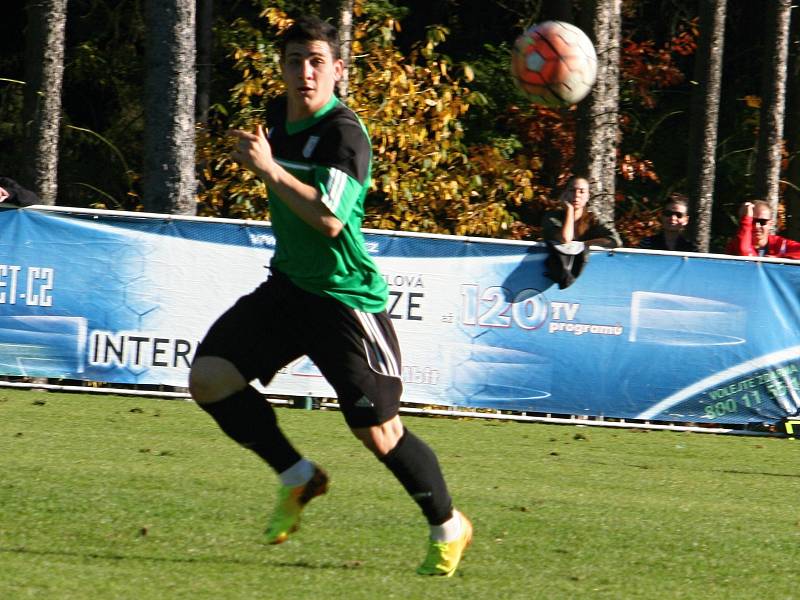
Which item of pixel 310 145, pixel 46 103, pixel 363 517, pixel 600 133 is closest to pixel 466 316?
pixel 600 133

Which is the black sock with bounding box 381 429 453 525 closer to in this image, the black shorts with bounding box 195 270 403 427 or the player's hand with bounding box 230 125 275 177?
the black shorts with bounding box 195 270 403 427

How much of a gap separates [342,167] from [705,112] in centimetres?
1374

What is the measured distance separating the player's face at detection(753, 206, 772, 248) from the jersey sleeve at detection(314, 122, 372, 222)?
7.72m

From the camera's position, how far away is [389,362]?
533 cm

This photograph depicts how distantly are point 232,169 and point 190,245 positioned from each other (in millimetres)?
5168

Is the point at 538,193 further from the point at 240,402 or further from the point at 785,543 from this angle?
the point at 240,402

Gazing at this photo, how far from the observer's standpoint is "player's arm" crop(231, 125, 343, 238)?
4.89 metres

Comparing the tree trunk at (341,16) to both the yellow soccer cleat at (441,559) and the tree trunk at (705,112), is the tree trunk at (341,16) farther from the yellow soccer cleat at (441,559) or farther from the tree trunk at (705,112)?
the yellow soccer cleat at (441,559)

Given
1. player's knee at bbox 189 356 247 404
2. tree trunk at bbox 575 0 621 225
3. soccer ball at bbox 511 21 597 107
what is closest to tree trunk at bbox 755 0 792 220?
tree trunk at bbox 575 0 621 225

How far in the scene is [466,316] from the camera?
37.6ft

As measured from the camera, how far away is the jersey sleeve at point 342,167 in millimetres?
5062

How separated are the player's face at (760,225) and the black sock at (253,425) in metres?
7.69

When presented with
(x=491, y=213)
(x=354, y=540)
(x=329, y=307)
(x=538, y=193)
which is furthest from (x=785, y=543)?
(x=538, y=193)

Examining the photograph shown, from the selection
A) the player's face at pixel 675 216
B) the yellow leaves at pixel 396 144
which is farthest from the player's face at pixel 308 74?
the yellow leaves at pixel 396 144
